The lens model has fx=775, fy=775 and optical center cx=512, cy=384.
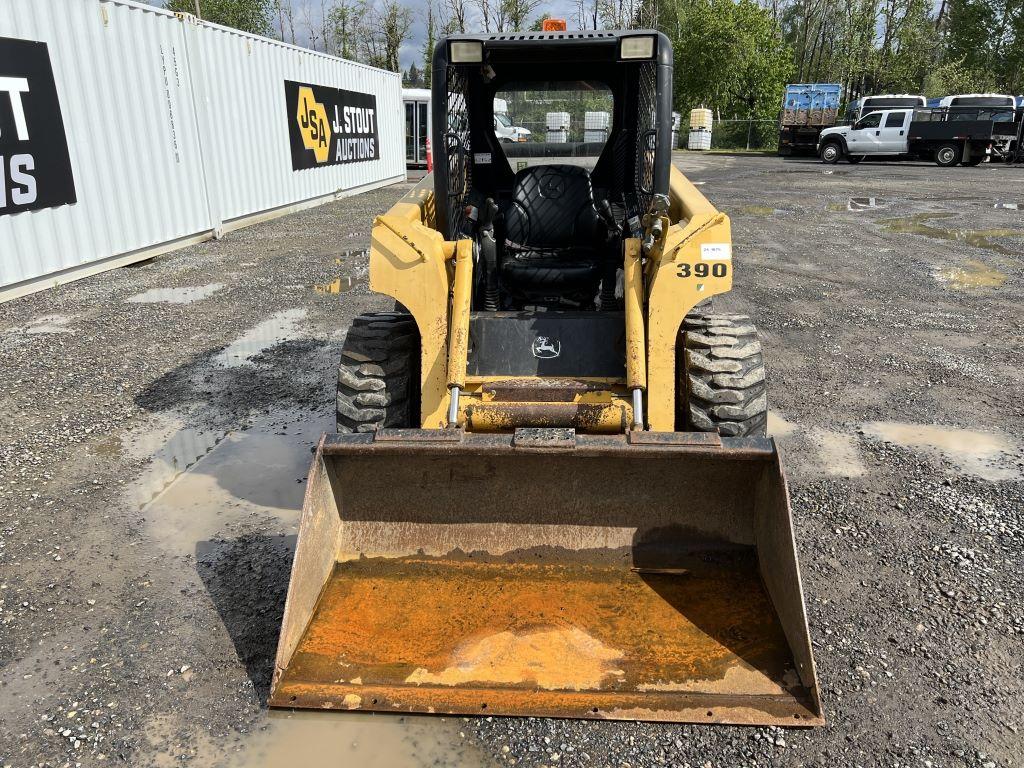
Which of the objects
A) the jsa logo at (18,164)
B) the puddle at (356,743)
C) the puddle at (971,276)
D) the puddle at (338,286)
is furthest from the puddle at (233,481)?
the puddle at (971,276)

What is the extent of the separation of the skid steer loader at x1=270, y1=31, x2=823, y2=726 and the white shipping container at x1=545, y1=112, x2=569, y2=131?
381 millimetres

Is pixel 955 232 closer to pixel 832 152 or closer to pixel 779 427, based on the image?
pixel 779 427

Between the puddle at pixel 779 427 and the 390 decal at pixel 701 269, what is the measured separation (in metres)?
1.75

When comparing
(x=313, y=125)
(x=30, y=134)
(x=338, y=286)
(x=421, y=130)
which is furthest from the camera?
(x=421, y=130)

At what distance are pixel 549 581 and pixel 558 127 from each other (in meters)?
3.19

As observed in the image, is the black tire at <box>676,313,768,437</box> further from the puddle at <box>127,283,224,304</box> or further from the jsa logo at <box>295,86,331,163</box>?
the jsa logo at <box>295,86,331,163</box>

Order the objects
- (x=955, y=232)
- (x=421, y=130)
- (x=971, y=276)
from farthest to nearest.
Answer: (x=421, y=130)
(x=955, y=232)
(x=971, y=276)

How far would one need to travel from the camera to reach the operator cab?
13.7 feet

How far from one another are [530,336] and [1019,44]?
5779cm

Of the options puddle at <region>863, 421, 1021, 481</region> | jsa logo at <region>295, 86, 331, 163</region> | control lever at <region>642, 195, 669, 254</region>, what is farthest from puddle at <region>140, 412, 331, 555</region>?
jsa logo at <region>295, 86, 331, 163</region>

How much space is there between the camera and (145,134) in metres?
10.5

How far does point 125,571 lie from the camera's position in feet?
12.0

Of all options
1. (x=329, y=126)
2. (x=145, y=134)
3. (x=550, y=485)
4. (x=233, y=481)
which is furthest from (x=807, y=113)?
(x=550, y=485)

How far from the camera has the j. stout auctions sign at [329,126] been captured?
1534 centimetres
